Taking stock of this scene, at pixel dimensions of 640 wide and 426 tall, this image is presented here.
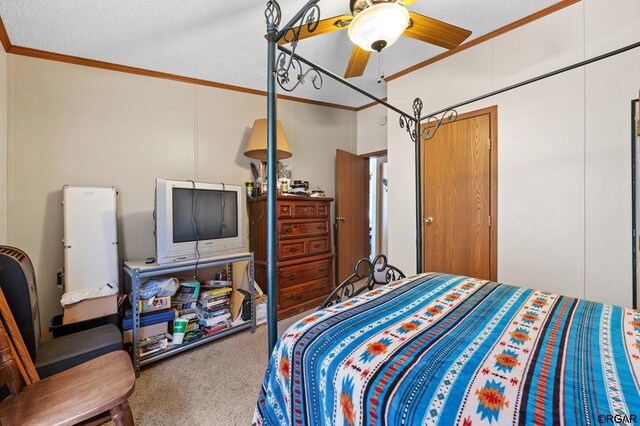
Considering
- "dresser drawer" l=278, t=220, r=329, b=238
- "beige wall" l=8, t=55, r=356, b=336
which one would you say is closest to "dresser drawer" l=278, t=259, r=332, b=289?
"dresser drawer" l=278, t=220, r=329, b=238

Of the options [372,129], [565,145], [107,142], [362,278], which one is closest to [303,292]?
[362,278]

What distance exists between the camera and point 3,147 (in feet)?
7.07

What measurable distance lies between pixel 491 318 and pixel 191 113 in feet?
10.4

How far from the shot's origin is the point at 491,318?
1.02 meters

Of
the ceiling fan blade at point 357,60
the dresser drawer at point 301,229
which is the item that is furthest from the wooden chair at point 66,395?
the ceiling fan blade at point 357,60

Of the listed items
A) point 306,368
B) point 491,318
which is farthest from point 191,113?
point 491,318

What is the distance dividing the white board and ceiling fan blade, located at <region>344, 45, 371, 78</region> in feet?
7.41


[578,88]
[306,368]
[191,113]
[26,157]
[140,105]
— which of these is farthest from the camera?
[191,113]

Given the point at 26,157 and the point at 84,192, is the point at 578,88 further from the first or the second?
the point at 26,157

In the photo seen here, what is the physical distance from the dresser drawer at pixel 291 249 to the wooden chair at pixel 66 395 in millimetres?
1690

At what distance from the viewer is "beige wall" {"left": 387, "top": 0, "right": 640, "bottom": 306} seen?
1.91 m

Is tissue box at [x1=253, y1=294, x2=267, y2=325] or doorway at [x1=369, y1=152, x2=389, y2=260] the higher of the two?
doorway at [x1=369, y1=152, x2=389, y2=260]

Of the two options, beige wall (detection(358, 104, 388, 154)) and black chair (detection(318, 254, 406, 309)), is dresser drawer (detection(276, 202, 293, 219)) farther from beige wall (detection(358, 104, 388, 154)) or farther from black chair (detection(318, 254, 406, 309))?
beige wall (detection(358, 104, 388, 154))

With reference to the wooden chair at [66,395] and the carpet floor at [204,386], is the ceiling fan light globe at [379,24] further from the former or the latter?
the carpet floor at [204,386]
